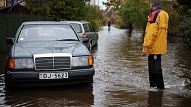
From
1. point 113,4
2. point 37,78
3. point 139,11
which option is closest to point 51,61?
point 37,78

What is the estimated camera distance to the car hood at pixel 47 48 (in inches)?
237

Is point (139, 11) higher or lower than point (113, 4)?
lower

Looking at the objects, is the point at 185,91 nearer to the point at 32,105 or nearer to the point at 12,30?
the point at 32,105

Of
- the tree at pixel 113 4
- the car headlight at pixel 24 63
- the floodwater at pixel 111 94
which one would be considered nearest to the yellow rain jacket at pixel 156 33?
the floodwater at pixel 111 94

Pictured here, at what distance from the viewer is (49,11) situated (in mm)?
25734

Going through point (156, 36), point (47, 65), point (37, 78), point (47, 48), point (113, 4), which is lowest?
point (37, 78)

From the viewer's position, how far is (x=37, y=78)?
580 centimetres

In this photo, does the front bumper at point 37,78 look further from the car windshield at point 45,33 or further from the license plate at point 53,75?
the car windshield at point 45,33

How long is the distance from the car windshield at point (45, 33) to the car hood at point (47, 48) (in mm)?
378

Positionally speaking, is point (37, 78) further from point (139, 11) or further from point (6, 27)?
point (139, 11)

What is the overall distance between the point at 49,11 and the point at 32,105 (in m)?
21.2

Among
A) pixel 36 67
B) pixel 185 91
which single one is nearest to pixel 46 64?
pixel 36 67

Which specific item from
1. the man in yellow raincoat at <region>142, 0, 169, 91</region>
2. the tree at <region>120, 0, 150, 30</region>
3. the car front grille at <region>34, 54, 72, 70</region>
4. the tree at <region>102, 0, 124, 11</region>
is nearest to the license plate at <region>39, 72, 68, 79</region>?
the car front grille at <region>34, 54, 72, 70</region>

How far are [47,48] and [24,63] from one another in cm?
64
